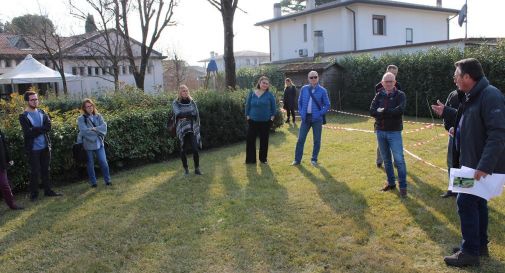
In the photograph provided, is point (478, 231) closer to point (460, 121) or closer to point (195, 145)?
point (460, 121)

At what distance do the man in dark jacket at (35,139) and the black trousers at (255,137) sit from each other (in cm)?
373

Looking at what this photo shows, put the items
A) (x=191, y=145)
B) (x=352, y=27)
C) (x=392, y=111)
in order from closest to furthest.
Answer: (x=392, y=111), (x=191, y=145), (x=352, y=27)

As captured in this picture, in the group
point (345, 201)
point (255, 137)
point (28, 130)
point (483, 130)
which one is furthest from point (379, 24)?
point (483, 130)

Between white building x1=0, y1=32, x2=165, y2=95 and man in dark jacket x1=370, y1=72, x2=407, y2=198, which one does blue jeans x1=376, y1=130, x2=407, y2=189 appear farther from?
white building x1=0, y1=32, x2=165, y2=95

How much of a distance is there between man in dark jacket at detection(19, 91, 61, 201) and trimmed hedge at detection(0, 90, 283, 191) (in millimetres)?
663

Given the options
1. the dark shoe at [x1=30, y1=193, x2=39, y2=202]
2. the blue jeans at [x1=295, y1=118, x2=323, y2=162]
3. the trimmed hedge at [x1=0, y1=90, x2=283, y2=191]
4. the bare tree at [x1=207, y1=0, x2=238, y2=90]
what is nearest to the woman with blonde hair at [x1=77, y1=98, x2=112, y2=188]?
the trimmed hedge at [x1=0, y1=90, x2=283, y2=191]

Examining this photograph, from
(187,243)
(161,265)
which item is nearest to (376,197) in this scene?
(187,243)

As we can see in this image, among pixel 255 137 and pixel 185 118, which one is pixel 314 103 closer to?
pixel 255 137

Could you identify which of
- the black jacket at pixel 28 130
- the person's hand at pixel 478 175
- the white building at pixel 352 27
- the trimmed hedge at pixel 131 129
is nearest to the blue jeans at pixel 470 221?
the person's hand at pixel 478 175

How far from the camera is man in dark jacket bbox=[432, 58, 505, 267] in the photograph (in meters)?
3.78

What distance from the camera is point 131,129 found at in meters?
9.99

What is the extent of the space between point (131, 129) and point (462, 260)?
24.8 feet

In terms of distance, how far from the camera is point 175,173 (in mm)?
8797

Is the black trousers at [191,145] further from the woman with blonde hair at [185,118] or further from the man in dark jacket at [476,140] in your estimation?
the man in dark jacket at [476,140]
